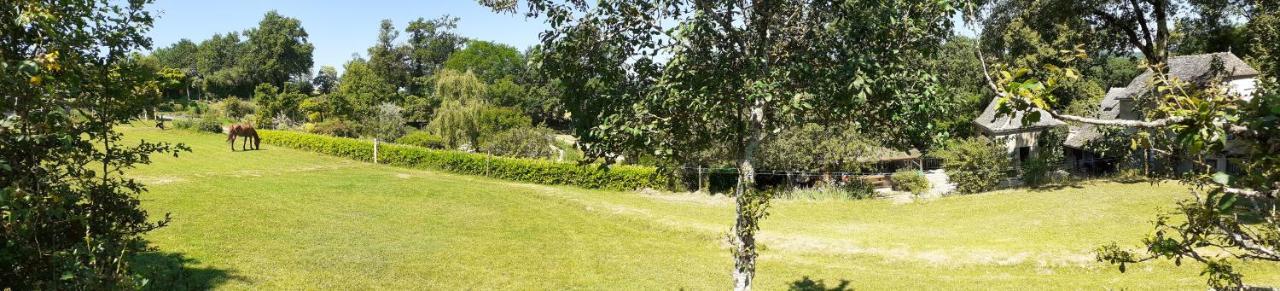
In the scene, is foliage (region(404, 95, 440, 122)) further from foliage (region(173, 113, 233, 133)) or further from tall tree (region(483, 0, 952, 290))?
tall tree (region(483, 0, 952, 290))

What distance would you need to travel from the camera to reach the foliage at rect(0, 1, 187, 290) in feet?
12.7

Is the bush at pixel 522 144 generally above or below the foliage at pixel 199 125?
below

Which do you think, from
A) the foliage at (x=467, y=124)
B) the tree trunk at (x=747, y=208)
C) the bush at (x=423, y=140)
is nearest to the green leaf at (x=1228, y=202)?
the tree trunk at (x=747, y=208)

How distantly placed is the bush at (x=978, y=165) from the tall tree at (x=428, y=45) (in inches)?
2866

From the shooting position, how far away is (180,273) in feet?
34.3

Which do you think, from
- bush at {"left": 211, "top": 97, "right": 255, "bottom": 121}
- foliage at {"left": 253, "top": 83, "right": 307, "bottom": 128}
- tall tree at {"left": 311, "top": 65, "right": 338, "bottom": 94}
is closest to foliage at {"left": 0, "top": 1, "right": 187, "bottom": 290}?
foliage at {"left": 253, "top": 83, "right": 307, "bottom": 128}

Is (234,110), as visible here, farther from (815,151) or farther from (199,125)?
(815,151)

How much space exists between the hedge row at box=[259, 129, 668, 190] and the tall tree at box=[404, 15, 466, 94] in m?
50.8

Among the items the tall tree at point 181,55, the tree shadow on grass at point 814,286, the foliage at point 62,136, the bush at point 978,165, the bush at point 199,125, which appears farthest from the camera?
the tall tree at point 181,55

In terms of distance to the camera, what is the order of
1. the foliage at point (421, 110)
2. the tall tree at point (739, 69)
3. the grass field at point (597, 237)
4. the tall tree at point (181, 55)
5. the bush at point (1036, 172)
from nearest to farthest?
the tall tree at point (739, 69)
the grass field at point (597, 237)
the bush at point (1036, 172)
the foliage at point (421, 110)
the tall tree at point (181, 55)

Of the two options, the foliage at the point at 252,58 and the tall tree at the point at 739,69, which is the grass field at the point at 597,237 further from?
the foliage at the point at 252,58

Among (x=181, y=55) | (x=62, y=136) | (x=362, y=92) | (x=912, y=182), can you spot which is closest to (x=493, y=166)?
(x=912, y=182)

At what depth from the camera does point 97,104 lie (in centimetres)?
478

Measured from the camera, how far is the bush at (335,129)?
43406 millimetres
